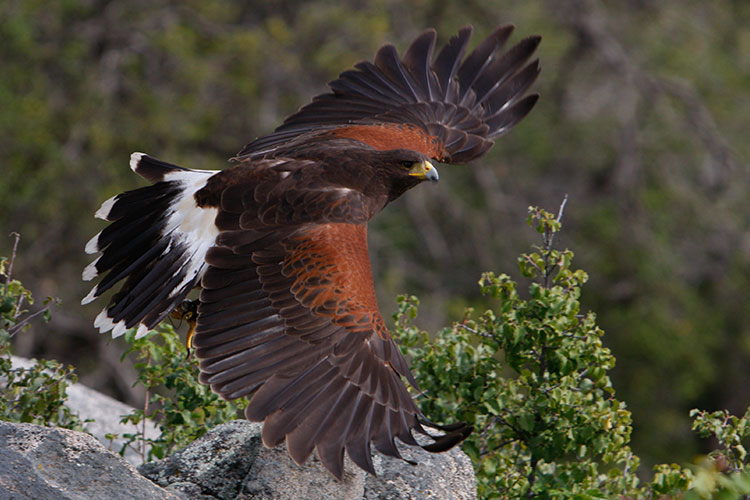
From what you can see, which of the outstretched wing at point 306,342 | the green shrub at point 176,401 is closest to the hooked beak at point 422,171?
the outstretched wing at point 306,342

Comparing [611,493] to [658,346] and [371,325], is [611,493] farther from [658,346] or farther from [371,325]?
[658,346]

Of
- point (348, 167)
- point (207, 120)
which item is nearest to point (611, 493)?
point (348, 167)

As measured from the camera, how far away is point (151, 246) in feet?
18.6

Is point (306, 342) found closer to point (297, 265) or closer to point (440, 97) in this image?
point (297, 265)

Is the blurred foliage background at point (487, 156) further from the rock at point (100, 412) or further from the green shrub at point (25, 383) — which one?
the green shrub at point (25, 383)

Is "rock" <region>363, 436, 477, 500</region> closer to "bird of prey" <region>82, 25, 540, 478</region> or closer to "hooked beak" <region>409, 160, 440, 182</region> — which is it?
"bird of prey" <region>82, 25, 540, 478</region>

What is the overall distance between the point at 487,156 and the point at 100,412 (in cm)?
923

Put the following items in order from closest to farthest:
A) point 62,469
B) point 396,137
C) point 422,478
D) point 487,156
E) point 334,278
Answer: point 62,469
point 422,478
point 334,278
point 396,137
point 487,156

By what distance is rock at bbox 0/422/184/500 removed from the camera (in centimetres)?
359

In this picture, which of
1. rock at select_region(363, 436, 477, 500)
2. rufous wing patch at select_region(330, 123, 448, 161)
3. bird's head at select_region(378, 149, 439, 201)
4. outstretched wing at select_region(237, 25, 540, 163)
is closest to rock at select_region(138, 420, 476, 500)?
rock at select_region(363, 436, 477, 500)

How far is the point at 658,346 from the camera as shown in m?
13.6

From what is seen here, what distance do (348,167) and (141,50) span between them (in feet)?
21.5

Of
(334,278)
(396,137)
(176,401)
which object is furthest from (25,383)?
(396,137)

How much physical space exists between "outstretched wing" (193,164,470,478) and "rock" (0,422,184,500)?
0.59 metres
